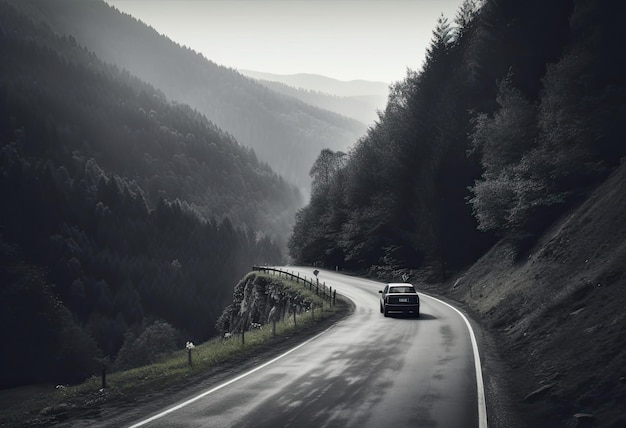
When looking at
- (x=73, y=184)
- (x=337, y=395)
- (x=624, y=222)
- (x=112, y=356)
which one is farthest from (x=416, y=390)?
(x=73, y=184)

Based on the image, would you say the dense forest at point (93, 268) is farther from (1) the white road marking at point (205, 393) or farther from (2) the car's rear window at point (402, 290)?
(1) the white road marking at point (205, 393)

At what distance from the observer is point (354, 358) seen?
16.2 m

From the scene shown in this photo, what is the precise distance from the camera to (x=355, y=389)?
12.2 metres

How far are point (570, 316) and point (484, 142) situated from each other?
22.7m

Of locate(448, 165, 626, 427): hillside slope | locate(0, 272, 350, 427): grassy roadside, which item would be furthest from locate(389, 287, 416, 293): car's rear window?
locate(0, 272, 350, 427): grassy roadside

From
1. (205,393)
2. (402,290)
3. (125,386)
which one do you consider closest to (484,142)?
(402,290)

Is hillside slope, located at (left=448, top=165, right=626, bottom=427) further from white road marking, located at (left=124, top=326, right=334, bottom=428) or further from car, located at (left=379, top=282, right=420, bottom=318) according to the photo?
white road marking, located at (left=124, top=326, right=334, bottom=428)

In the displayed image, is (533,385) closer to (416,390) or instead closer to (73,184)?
(416,390)

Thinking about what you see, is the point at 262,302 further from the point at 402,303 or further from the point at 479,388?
the point at 479,388

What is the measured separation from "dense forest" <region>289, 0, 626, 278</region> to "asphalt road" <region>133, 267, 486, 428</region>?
1245 centimetres

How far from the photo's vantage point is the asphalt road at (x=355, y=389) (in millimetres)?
9984

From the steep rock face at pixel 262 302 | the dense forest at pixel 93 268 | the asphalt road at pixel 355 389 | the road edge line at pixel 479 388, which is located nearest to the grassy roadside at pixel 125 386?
the asphalt road at pixel 355 389

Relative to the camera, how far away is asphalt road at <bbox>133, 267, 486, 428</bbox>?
9.98m

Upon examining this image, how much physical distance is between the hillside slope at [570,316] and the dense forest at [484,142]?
2623mm
